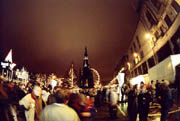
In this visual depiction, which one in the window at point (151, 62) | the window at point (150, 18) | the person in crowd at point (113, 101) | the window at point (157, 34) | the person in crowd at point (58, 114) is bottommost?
the person in crowd at point (113, 101)

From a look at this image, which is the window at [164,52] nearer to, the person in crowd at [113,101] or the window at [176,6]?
the window at [176,6]

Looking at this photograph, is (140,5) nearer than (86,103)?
No

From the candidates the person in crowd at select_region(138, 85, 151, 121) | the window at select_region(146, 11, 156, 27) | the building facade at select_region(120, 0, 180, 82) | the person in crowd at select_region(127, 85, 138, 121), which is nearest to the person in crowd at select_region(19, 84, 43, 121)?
the person in crowd at select_region(127, 85, 138, 121)

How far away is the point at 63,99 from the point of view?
3488 millimetres

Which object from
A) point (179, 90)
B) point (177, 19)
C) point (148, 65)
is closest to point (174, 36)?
point (177, 19)

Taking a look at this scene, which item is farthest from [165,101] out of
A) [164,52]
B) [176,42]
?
[164,52]

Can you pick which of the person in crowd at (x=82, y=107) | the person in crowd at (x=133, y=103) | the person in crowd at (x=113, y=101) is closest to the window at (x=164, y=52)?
the person in crowd at (x=113, y=101)

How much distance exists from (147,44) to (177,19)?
15.6m

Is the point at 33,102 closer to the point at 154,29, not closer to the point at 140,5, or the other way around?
the point at 154,29

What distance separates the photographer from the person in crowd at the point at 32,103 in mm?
6183

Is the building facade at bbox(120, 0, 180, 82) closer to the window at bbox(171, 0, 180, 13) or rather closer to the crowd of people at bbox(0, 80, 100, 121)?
the window at bbox(171, 0, 180, 13)

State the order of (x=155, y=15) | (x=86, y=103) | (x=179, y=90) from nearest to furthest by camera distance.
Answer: (x=86, y=103) → (x=179, y=90) → (x=155, y=15)

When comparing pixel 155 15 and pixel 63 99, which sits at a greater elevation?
pixel 155 15

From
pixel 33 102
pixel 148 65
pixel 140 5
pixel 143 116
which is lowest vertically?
pixel 143 116
